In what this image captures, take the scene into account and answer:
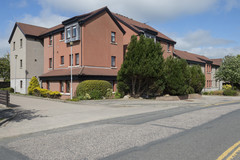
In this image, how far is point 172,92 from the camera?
22.4m

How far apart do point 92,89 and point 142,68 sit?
5273mm

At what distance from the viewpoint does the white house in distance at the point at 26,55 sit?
96.6 ft

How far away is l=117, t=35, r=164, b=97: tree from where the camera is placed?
67.5 ft

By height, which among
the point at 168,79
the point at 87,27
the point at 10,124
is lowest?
the point at 10,124

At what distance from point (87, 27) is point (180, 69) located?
11.3m

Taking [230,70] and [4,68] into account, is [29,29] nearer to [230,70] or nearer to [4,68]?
[4,68]

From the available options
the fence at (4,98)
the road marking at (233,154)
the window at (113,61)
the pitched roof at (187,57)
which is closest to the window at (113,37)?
the window at (113,61)

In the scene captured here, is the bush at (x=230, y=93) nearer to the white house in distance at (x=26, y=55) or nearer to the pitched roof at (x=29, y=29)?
the white house in distance at (x=26, y=55)

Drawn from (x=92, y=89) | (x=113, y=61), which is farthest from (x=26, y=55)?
(x=92, y=89)

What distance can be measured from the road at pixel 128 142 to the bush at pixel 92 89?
436 inches

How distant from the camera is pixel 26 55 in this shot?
29328 millimetres

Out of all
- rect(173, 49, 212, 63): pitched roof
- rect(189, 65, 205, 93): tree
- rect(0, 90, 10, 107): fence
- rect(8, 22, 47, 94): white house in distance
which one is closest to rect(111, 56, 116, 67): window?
rect(189, 65, 205, 93): tree

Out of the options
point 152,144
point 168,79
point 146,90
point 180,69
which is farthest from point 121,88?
point 152,144

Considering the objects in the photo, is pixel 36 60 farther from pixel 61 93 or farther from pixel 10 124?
pixel 10 124
